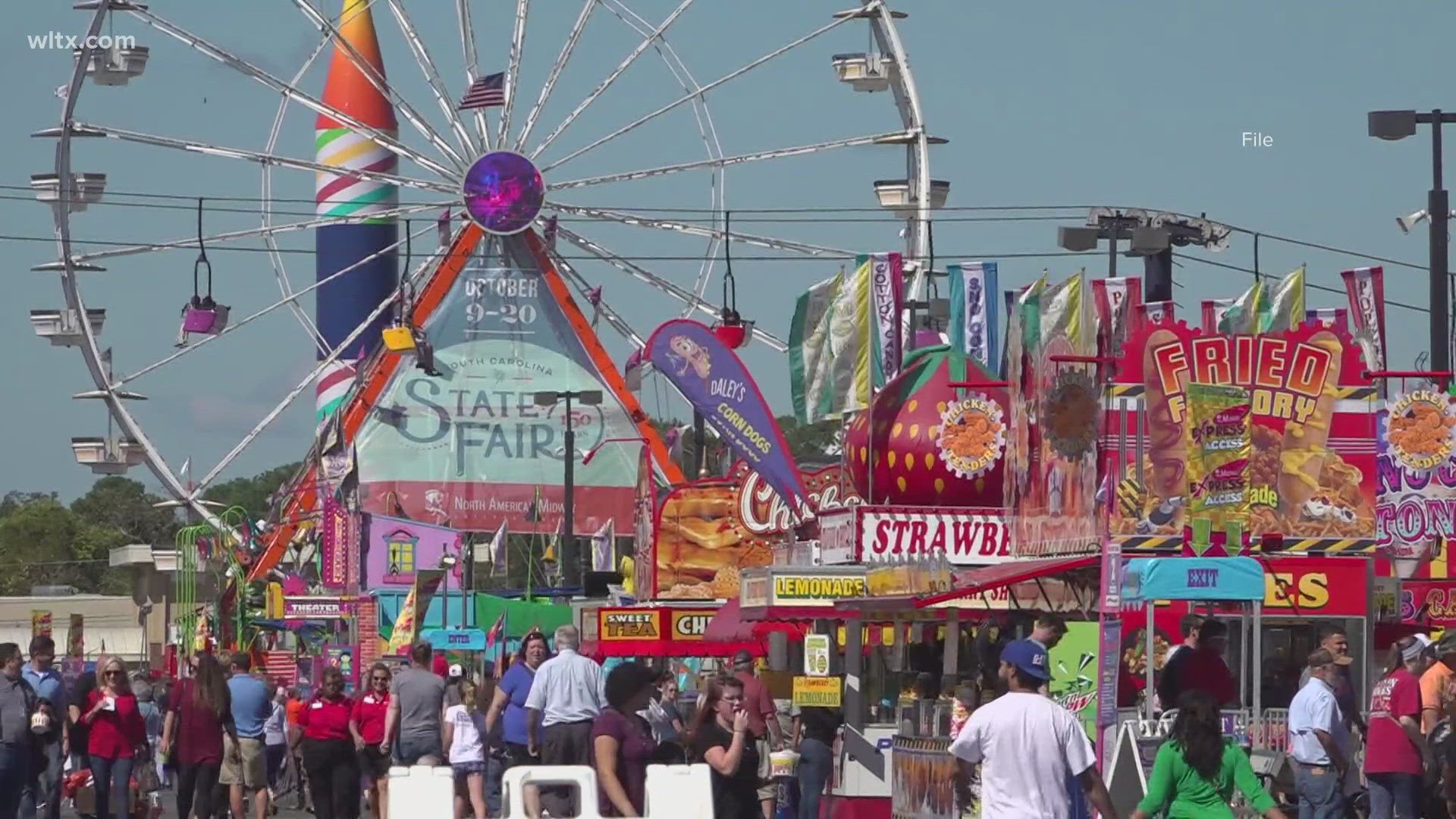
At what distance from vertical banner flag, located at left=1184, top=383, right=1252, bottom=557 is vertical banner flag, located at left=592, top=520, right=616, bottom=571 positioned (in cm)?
2709

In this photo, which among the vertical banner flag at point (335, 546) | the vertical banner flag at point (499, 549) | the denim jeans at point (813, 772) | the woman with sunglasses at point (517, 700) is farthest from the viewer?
the vertical banner flag at point (335, 546)

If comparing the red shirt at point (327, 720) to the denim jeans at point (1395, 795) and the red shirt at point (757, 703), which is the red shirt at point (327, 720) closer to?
the red shirt at point (757, 703)

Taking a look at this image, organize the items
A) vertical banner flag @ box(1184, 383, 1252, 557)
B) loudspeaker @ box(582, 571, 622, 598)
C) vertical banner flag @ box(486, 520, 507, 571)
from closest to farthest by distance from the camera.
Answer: vertical banner flag @ box(1184, 383, 1252, 557)
loudspeaker @ box(582, 571, 622, 598)
vertical banner flag @ box(486, 520, 507, 571)

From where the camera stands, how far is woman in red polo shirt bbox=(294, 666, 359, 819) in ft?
63.3

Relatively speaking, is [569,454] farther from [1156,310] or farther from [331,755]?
[331,755]

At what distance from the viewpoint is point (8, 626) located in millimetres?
87688

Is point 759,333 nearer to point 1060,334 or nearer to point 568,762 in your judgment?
point 1060,334

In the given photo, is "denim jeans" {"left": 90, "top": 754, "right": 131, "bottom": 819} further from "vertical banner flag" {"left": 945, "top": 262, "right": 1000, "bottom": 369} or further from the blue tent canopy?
"vertical banner flag" {"left": 945, "top": 262, "right": 1000, "bottom": 369}

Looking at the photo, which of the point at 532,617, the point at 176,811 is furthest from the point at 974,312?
the point at 176,811

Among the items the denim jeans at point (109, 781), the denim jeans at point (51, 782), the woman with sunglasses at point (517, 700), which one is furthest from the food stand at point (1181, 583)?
the denim jeans at point (51, 782)

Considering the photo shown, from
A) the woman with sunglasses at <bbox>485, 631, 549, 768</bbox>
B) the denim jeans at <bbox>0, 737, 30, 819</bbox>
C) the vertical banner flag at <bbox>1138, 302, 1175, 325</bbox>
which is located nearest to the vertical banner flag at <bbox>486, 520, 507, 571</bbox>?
the vertical banner flag at <bbox>1138, 302, 1175, 325</bbox>

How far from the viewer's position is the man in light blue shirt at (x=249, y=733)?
19.3 m

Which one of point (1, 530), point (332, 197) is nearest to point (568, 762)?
point (332, 197)

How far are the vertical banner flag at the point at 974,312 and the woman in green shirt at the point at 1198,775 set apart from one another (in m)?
18.7
